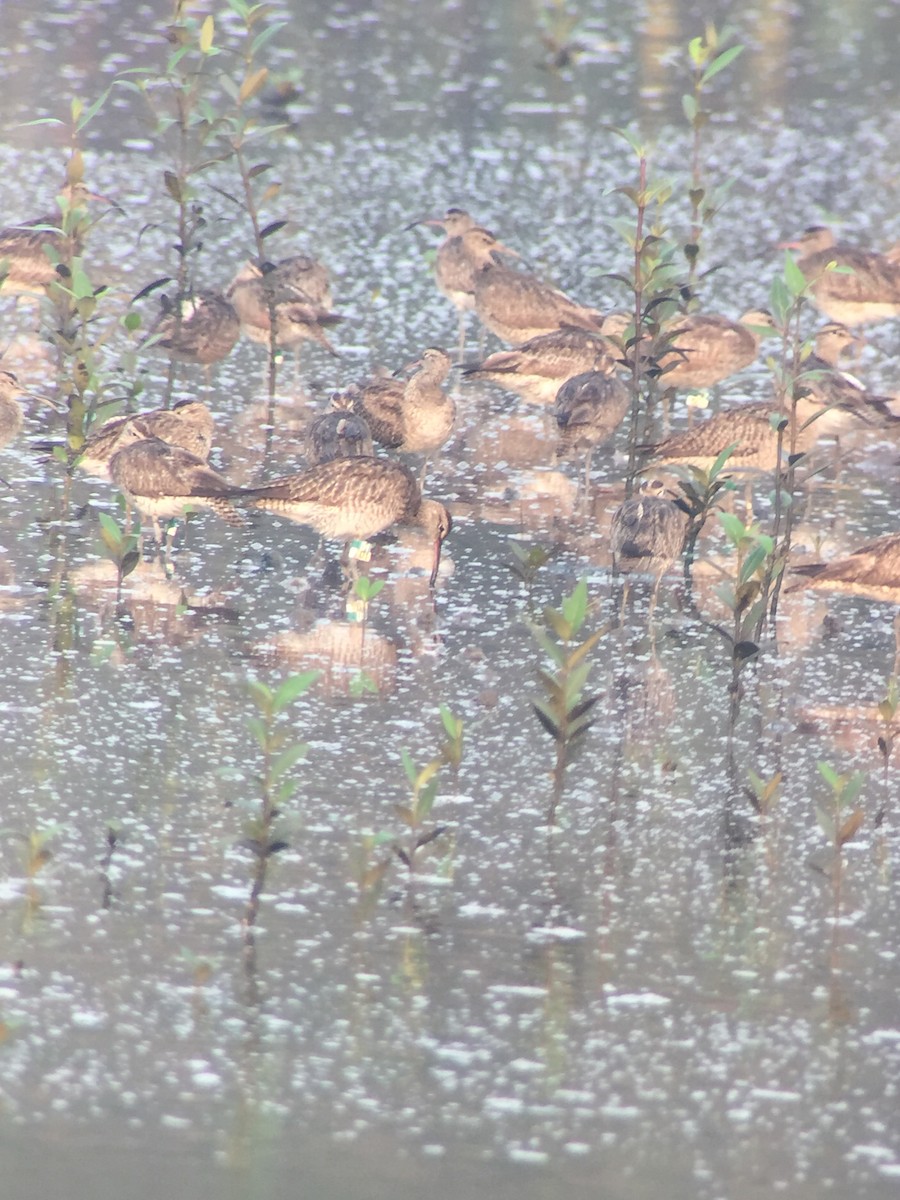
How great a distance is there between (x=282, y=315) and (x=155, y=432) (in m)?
2.32

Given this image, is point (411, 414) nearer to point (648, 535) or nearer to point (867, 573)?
point (648, 535)

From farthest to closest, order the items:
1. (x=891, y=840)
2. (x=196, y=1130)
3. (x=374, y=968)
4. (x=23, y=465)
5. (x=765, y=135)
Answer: (x=765, y=135) < (x=23, y=465) < (x=891, y=840) < (x=374, y=968) < (x=196, y=1130)

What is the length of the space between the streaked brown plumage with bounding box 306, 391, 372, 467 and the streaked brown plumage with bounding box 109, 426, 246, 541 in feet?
2.88

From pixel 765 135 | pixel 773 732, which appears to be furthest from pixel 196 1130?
pixel 765 135

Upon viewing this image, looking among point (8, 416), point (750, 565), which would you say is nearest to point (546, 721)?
point (750, 565)

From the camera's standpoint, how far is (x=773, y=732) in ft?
23.2

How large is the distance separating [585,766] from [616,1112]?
212 cm

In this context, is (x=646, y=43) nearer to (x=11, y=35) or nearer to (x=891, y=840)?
(x=11, y=35)

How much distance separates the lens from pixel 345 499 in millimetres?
8562

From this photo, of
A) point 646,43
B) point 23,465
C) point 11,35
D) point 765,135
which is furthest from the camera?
point 646,43

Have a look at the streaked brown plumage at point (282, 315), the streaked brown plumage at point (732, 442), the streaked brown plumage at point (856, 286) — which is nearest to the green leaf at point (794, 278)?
the streaked brown plumage at point (732, 442)

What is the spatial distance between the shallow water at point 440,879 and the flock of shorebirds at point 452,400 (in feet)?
0.88

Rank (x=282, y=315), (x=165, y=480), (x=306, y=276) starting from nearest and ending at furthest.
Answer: (x=165, y=480), (x=282, y=315), (x=306, y=276)

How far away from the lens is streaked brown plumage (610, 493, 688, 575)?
8.23m
